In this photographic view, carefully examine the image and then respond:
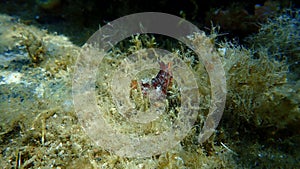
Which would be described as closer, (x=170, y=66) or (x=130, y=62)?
(x=170, y=66)

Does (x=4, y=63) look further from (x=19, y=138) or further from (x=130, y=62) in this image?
(x=130, y=62)

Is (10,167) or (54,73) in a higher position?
(54,73)

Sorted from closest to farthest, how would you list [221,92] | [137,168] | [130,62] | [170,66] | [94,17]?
[137,168] < [221,92] < [170,66] < [130,62] < [94,17]

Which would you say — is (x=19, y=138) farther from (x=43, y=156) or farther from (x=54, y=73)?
(x=54, y=73)

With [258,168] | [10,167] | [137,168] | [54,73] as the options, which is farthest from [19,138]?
[258,168]

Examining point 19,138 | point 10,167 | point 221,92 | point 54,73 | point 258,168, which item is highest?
point 54,73

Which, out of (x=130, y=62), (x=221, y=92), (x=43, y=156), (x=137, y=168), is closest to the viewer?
(x=137, y=168)
